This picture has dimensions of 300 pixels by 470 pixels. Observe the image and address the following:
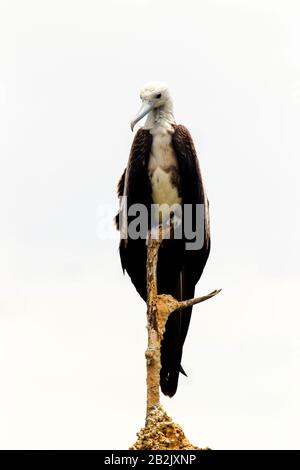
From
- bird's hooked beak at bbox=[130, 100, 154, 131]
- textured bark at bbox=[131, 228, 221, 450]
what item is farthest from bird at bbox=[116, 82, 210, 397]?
textured bark at bbox=[131, 228, 221, 450]

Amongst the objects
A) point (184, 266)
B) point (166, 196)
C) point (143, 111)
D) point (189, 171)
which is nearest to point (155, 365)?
point (184, 266)

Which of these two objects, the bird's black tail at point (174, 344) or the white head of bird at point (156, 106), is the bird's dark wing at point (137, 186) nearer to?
the white head of bird at point (156, 106)

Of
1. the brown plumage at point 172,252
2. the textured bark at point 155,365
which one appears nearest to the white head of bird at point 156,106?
the brown plumage at point 172,252

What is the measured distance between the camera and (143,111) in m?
11.5

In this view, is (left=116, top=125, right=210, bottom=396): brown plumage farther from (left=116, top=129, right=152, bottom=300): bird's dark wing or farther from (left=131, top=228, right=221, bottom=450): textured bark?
(left=131, top=228, right=221, bottom=450): textured bark

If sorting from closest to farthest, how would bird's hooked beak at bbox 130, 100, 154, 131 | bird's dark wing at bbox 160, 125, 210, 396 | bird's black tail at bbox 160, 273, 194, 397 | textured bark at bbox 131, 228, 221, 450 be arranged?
textured bark at bbox 131, 228, 221, 450 → bird's hooked beak at bbox 130, 100, 154, 131 → bird's dark wing at bbox 160, 125, 210, 396 → bird's black tail at bbox 160, 273, 194, 397

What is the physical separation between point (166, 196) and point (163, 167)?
11.5 inches

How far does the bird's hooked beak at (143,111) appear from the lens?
37.4 feet

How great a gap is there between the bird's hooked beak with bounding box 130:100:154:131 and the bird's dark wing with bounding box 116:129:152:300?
0.20 metres

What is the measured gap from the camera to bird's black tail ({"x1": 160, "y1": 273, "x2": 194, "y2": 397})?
12000 mm

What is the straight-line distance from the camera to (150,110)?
1160 centimetres
